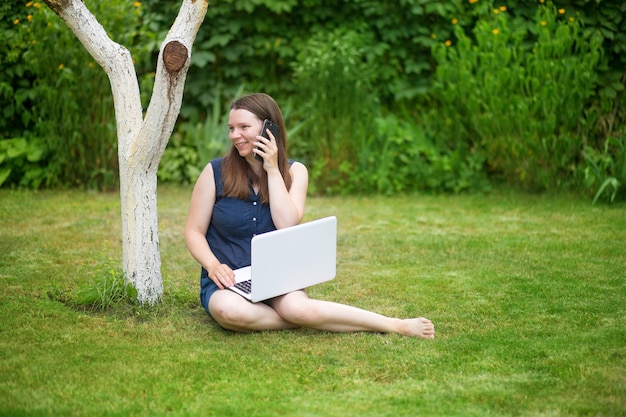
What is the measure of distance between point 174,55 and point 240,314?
4.03ft

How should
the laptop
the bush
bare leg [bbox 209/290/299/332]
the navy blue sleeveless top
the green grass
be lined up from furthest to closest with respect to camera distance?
1. the bush
2. the navy blue sleeveless top
3. bare leg [bbox 209/290/299/332]
4. the laptop
5. the green grass

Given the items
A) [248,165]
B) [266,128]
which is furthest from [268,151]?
[248,165]

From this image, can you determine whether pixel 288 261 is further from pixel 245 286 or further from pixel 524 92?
pixel 524 92

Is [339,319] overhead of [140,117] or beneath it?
beneath

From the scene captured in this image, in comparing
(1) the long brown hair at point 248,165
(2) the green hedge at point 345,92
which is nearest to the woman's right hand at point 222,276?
(1) the long brown hair at point 248,165

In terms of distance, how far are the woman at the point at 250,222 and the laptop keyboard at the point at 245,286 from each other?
48 mm

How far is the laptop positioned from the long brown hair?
14.1 inches

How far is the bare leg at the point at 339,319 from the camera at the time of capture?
3830mm

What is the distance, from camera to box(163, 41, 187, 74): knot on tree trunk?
12.8ft

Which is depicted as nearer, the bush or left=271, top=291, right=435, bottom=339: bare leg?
left=271, top=291, right=435, bottom=339: bare leg

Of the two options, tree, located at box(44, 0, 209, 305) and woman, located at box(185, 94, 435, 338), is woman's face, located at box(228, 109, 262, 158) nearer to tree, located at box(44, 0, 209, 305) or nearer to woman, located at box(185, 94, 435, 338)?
woman, located at box(185, 94, 435, 338)

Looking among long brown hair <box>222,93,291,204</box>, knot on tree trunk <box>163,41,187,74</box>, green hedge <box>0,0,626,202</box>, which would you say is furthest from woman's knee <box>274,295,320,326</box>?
green hedge <box>0,0,626,202</box>

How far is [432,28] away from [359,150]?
1528 millimetres

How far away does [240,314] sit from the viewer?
12.5 feet
